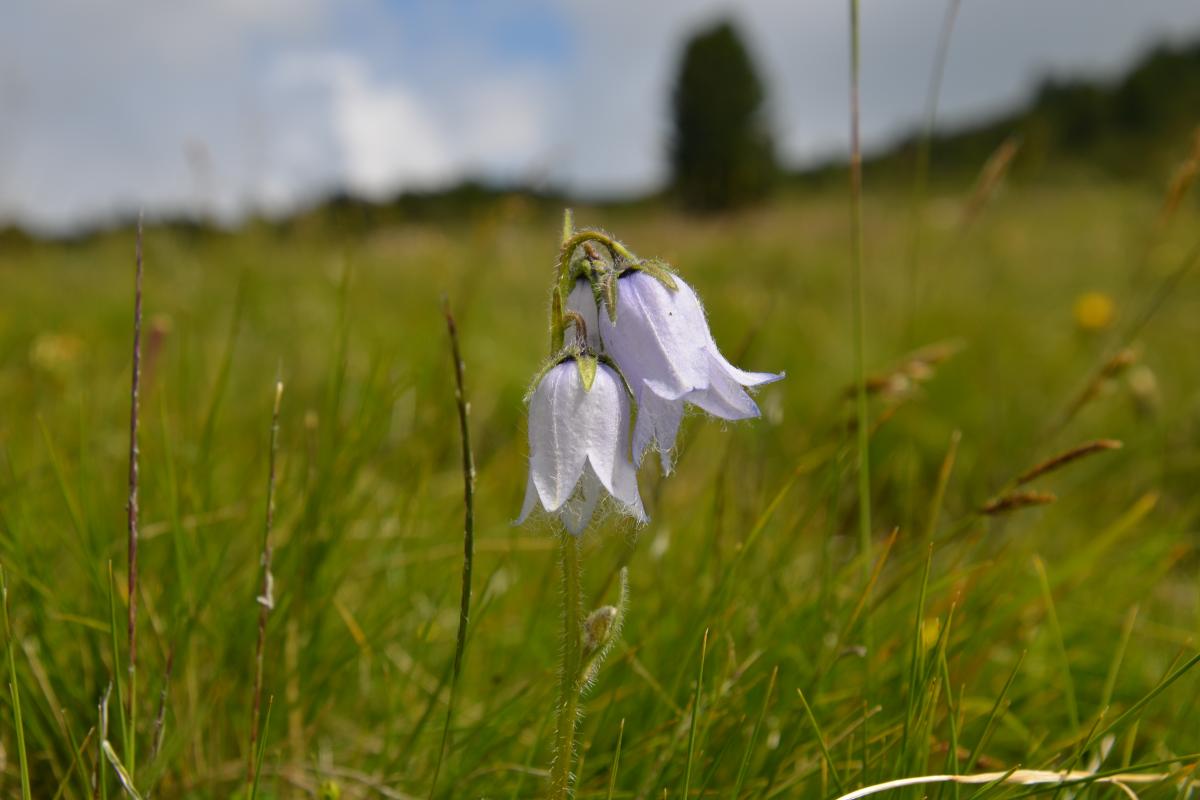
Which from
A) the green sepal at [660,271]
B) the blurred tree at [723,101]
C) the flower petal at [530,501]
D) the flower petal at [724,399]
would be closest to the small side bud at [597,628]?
the flower petal at [530,501]

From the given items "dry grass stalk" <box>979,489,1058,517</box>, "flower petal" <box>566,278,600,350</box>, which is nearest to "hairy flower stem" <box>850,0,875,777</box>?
"dry grass stalk" <box>979,489,1058,517</box>

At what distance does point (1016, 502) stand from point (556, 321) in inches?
33.4

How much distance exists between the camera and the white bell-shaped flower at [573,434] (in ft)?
3.37

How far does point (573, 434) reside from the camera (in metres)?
1.02

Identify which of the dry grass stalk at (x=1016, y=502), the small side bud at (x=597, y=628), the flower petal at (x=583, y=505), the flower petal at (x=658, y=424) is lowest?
the small side bud at (x=597, y=628)

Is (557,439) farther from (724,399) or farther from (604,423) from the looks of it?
(724,399)

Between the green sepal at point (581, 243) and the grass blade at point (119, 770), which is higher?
the green sepal at point (581, 243)

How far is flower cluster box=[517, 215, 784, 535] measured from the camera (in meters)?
1.03

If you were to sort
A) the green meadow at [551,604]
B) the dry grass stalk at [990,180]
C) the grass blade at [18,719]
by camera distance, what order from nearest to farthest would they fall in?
1. the grass blade at [18,719]
2. the green meadow at [551,604]
3. the dry grass stalk at [990,180]

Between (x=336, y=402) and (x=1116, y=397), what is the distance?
3.80 meters

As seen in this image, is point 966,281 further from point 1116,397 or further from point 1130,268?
point 1116,397

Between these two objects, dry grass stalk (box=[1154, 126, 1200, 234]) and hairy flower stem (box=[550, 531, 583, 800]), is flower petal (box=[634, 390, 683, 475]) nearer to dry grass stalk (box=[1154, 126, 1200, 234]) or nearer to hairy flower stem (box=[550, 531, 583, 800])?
hairy flower stem (box=[550, 531, 583, 800])

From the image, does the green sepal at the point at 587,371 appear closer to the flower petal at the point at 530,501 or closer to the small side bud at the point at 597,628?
the flower petal at the point at 530,501

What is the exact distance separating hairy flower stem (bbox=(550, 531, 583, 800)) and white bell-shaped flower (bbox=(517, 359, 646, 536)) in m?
0.05
